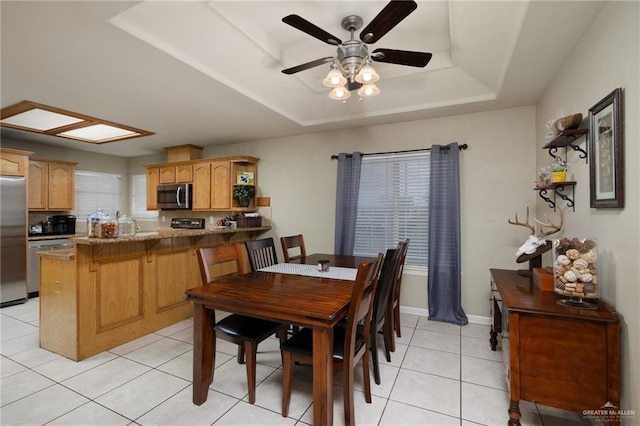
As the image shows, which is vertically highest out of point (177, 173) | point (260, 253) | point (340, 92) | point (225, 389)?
point (340, 92)

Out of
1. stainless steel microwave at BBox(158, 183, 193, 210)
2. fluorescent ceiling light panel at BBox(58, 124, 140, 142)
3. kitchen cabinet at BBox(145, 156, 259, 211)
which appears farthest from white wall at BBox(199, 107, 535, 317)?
fluorescent ceiling light panel at BBox(58, 124, 140, 142)

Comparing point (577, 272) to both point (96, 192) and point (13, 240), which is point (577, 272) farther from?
point (96, 192)

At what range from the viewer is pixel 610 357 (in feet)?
4.82

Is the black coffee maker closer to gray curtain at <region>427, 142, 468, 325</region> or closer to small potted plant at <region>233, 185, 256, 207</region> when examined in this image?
small potted plant at <region>233, 185, 256, 207</region>

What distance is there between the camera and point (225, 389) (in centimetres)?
212

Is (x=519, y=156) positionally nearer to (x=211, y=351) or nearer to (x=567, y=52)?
(x=567, y=52)

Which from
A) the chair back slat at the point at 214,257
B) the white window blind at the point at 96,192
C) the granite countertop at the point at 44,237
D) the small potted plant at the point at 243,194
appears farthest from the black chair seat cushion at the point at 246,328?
the white window blind at the point at 96,192

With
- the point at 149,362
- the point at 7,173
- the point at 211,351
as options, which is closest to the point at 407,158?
the point at 211,351

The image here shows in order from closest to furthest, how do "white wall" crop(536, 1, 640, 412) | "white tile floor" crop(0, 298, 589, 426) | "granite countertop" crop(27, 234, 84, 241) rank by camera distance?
"white wall" crop(536, 1, 640, 412), "white tile floor" crop(0, 298, 589, 426), "granite countertop" crop(27, 234, 84, 241)

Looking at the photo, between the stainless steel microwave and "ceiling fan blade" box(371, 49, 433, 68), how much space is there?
390cm

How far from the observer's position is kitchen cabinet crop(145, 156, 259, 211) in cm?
454

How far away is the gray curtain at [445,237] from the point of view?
11.0 feet

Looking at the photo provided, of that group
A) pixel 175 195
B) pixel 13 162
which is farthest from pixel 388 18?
pixel 13 162

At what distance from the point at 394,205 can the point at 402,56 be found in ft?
6.97
